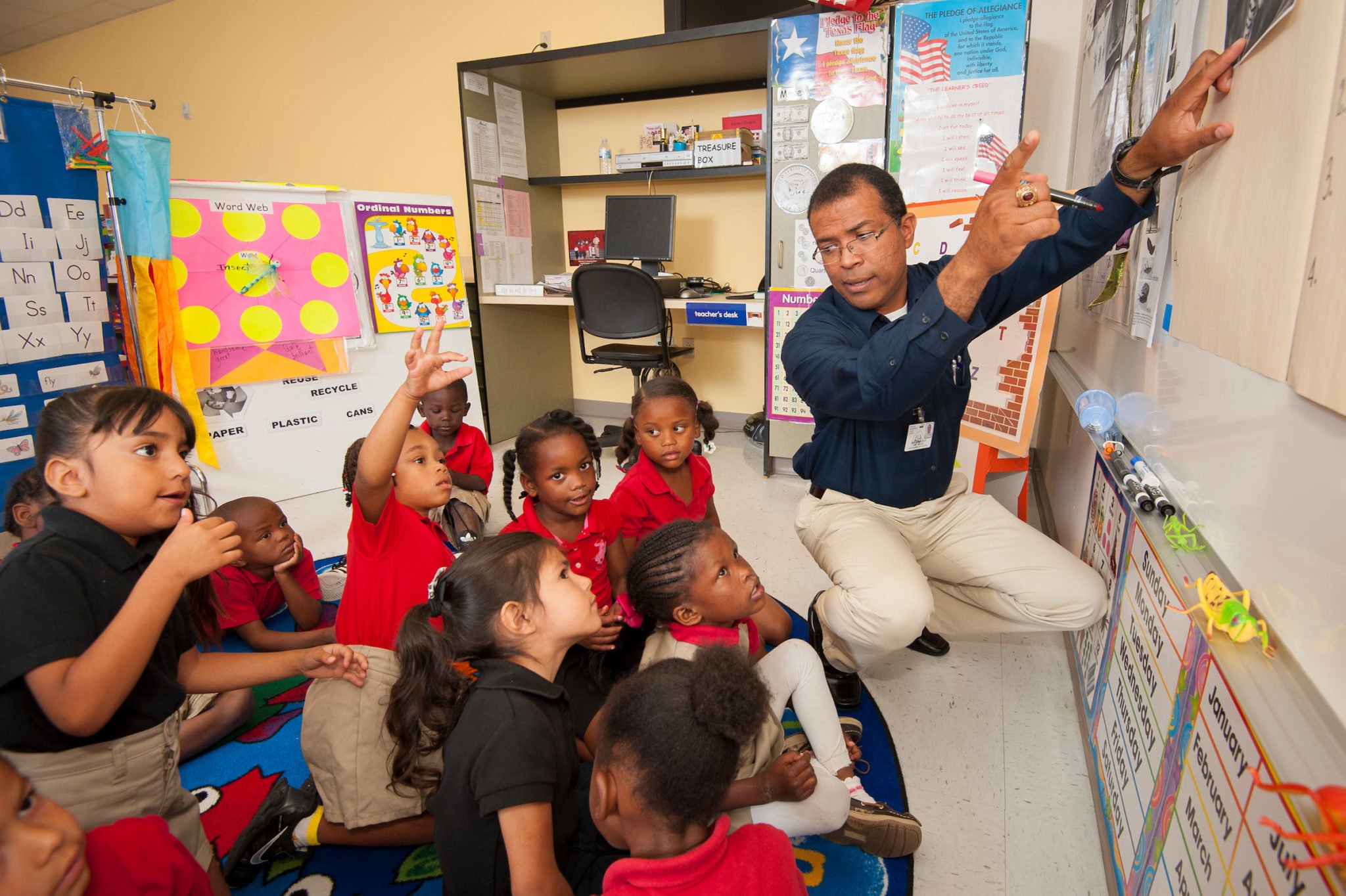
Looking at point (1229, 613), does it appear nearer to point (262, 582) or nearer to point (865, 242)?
point (865, 242)

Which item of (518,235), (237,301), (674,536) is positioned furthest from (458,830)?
(518,235)

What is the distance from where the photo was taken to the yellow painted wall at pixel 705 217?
4.10 m

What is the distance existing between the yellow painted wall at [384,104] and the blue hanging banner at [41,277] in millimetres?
2470

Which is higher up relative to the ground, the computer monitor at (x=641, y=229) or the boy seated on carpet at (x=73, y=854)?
the computer monitor at (x=641, y=229)

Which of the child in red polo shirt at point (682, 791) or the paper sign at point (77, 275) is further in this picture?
the paper sign at point (77, 275)

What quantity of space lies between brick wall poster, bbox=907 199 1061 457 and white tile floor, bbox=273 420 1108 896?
58cm

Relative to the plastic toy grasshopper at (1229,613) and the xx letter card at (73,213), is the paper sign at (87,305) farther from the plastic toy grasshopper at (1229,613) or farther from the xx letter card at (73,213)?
the plastic toy grasshopper at (1229,613)

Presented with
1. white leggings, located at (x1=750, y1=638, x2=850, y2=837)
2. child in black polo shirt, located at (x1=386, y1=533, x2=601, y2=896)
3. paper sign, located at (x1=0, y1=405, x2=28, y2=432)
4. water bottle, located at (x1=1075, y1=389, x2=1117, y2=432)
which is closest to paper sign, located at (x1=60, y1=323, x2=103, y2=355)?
paper sign, located at (x1=0, y1=405, x2=28, y2=432)

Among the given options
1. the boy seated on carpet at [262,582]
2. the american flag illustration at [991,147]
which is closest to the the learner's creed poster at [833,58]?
the american flag illustration at [991,147]

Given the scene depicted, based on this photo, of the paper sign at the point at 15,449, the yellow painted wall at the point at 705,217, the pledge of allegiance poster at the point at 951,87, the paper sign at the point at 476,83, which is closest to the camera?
the paper sign at the point at 15,449

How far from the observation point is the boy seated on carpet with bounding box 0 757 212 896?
2.02 feet

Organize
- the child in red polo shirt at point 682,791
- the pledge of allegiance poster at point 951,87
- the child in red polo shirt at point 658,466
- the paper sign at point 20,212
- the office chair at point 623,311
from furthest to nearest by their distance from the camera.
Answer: the office chair at point 623,311
the pledge of allegiance poster at point 951,87
the paper sign at point 20,212
the child in red polo shirt at point 658,466
the child in red polo shirt at point 682,791

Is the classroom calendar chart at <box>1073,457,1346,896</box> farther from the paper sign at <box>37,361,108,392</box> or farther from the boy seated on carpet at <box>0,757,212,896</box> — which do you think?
the paper sign at <box>37,361,108,392</box>

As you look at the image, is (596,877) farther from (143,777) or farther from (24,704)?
(24,704)
